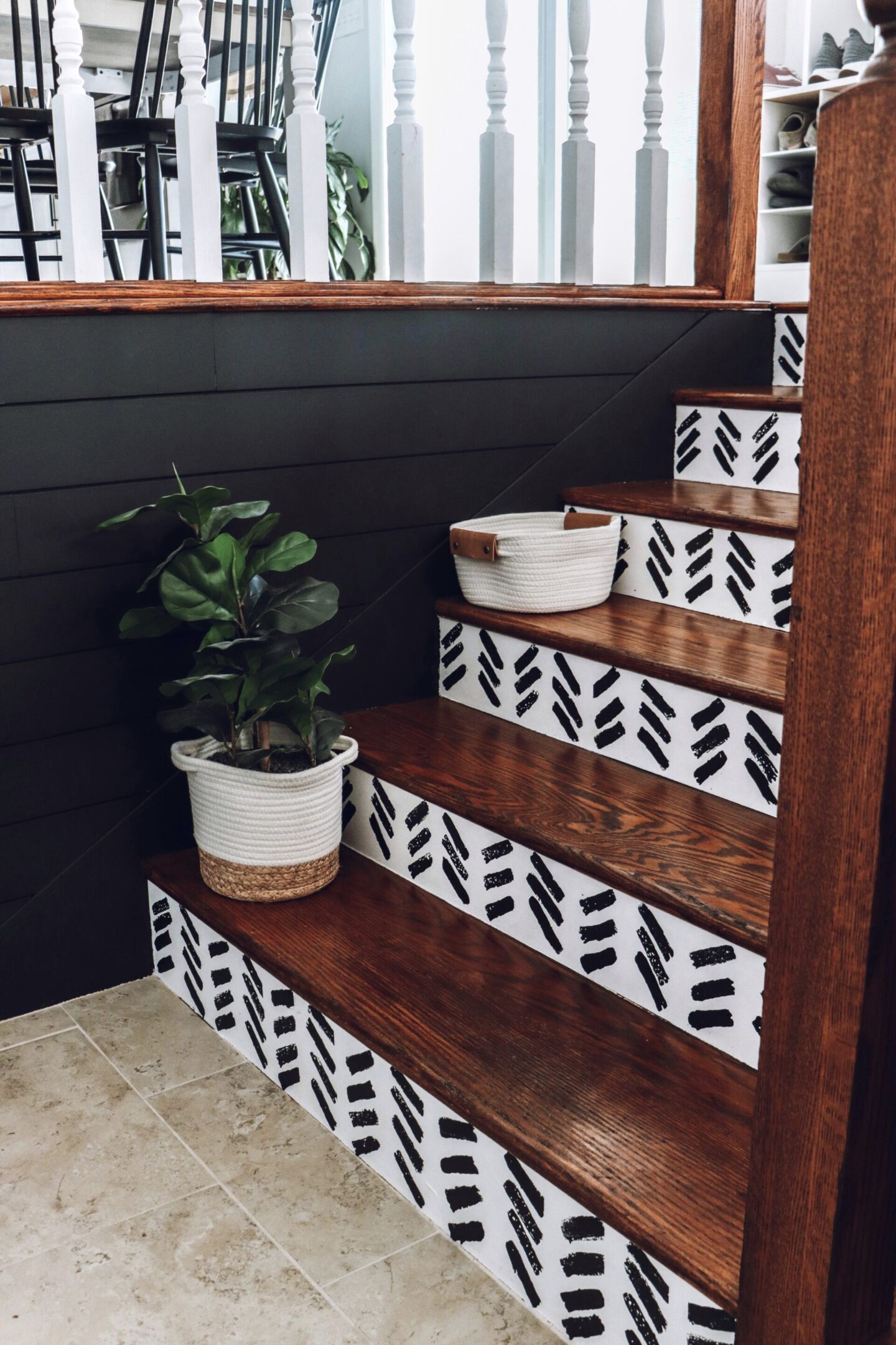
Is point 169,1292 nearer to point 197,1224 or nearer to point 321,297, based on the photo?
point 197,1224

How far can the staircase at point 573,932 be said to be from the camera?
121 centimetres

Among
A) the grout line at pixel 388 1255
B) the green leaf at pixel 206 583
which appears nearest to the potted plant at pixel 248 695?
the green leaf at pixel 206 583

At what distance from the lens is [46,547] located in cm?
176

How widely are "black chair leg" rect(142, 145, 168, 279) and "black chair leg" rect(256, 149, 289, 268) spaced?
0.37 metres

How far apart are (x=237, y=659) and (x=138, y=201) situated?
1851 mm

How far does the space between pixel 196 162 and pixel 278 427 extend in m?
0.40

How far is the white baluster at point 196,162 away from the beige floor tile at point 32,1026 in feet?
3.69

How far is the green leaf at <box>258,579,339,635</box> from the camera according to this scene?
1673 mm

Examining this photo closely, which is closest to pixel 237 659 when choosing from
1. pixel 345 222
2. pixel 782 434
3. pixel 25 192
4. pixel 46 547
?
pixel 46 547

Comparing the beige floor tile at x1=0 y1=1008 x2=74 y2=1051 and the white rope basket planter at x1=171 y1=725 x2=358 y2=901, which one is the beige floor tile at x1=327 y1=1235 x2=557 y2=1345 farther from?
the beige floor tile at x1=0 y1=1008 x2=74 y2=1051

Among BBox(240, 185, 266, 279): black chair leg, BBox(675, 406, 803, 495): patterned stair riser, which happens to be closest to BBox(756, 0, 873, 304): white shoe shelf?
BBox(240, 185, 266, 279): black chair leg

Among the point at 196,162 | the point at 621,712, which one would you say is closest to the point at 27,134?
the point at 196,162

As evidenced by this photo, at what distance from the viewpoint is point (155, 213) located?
2.22 metres

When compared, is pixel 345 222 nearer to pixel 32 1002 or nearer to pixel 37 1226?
pixel 32 1002
